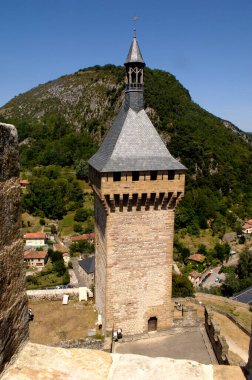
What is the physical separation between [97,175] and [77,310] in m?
7.59

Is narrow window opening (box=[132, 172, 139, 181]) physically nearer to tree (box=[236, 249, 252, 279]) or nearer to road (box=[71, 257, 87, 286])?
road (box=[71, 257, 87, 286])

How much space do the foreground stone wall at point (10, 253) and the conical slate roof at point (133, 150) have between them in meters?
9.42

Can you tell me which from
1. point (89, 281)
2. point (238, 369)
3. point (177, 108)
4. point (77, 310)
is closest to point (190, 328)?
point (77, 310)

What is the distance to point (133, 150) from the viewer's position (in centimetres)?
1446

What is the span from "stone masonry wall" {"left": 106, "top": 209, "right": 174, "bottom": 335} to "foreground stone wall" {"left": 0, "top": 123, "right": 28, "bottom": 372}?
9.99m

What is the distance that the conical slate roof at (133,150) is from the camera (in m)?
13.9

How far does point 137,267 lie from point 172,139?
6932 centimetres

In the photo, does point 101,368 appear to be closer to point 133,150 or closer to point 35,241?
point 133,150

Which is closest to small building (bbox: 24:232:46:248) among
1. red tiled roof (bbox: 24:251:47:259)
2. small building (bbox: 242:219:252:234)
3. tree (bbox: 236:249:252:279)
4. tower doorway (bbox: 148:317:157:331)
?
red tiled roof (bbox: 24:251:47:259)

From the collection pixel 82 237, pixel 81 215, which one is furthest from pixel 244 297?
pixel 81 215

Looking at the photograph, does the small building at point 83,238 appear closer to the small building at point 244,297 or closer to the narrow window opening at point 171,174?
the small building at point 244,297

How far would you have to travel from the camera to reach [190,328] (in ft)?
54.2

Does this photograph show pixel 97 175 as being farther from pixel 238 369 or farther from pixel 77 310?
pixel 238 369

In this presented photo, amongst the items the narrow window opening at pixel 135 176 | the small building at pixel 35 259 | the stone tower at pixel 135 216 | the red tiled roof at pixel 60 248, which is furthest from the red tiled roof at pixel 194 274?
the narrow window opening at pixel 135 176
